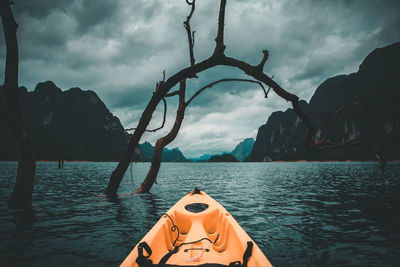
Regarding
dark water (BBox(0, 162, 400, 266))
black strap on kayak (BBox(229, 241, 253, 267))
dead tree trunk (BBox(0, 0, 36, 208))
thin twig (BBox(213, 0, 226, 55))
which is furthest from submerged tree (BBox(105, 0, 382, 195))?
dead tree trunk (BBox(0, 0, 36, 208))

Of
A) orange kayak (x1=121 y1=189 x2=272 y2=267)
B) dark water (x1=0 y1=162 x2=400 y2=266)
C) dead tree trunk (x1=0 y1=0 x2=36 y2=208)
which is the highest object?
dead tree trunk (x1=0 y1=0 x2=36 y2=208)

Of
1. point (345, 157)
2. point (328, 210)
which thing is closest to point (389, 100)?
point (345, 157)

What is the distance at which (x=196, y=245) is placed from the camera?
15.3ft

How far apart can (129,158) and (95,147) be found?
201 metres

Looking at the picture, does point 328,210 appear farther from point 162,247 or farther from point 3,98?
point 3,98

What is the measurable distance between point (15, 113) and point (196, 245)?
8.32 metres

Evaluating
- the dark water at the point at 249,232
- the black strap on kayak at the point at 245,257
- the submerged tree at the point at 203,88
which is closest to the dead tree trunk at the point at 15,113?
the dark water at the point at 249,232

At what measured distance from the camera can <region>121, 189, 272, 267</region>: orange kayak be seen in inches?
117

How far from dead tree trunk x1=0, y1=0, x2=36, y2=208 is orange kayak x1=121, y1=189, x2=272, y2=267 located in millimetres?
6219

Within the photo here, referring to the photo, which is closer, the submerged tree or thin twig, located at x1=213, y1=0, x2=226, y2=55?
the submerged tree

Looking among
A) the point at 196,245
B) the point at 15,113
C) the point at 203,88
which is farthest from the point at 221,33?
the point at 15,113

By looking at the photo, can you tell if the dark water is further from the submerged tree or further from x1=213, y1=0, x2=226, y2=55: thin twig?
x1=213, y1=0, x2=226, y2=55: thin twig

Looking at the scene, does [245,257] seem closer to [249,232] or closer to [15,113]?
[249,232]

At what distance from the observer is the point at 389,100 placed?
12469 centimetres
